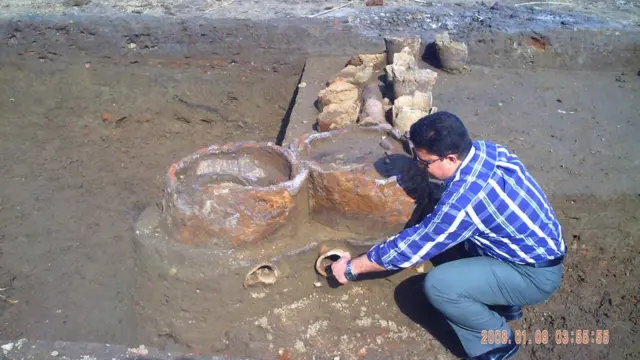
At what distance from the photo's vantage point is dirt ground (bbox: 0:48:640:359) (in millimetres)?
3340

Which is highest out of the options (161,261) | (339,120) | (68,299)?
(339,120)

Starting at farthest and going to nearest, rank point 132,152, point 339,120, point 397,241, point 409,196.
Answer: point 132,152, point 339,120, point 409,196, point 397,241

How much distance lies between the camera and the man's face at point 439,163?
8.59 ft

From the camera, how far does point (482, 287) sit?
283 cm

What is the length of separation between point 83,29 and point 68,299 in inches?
128

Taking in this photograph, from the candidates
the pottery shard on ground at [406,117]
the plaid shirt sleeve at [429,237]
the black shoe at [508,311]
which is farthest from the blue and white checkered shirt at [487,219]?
the pottery shard on ground at [406,117]

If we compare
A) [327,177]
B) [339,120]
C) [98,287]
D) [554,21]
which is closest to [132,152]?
[98,287]

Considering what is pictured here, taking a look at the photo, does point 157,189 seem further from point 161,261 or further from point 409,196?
point 409,196

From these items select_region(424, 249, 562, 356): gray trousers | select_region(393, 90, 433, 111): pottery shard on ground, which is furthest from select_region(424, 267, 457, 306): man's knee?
select_region(393, 90, 433, 111): pottery shard on ground

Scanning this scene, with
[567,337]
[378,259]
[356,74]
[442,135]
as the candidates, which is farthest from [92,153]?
[567,337]

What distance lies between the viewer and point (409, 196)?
3.17m

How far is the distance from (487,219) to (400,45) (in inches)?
117

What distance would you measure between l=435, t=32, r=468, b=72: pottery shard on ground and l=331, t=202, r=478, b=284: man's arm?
3.02 metres

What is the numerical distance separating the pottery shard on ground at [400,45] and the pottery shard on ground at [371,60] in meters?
0.10
